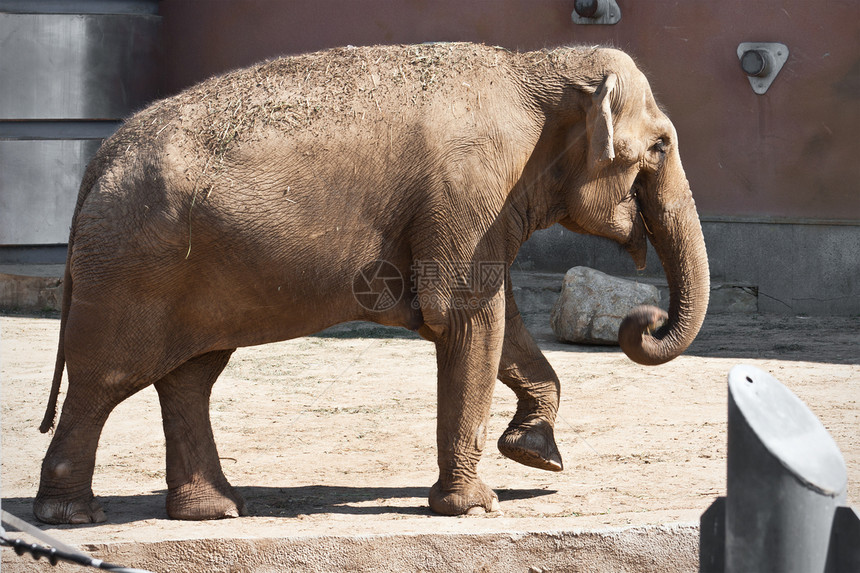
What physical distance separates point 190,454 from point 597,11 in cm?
718

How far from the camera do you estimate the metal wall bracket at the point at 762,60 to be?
10.0 metres

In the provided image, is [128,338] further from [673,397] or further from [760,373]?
[673,397]

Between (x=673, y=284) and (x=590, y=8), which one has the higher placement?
(x=590, y=8)

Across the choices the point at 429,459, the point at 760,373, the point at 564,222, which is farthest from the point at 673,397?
the point at 760,373

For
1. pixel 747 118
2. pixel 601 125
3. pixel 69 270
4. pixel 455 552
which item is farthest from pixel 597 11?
pixel 455 552

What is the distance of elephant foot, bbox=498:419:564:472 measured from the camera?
4.92m

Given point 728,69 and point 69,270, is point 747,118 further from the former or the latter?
point 69,270

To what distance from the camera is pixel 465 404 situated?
4422 millimetres

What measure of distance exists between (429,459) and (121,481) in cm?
146

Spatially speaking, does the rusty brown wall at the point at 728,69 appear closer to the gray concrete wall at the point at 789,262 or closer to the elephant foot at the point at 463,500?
the gray concrete wall at the point at 789,262

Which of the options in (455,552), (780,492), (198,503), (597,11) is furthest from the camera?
(597,11)

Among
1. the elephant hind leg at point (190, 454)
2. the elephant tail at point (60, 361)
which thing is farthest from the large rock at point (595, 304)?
the elephant tail at point (60, 361)

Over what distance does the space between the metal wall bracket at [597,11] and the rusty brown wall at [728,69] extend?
8 centimetres

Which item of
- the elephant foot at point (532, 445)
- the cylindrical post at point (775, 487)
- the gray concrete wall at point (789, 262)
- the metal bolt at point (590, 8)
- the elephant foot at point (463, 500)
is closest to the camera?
the cylindrical post at point (775, 487)
